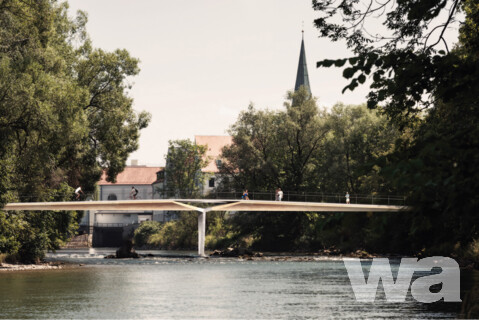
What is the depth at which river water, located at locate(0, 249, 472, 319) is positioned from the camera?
2022 centimetres

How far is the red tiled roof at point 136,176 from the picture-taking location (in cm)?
13211

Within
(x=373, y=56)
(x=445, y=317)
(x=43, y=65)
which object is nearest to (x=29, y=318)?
(x=445, y=317)

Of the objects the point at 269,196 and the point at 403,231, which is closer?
the point at 403,231

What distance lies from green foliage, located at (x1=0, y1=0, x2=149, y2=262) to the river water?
556 centimetres

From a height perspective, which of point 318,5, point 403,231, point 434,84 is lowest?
point 403,231

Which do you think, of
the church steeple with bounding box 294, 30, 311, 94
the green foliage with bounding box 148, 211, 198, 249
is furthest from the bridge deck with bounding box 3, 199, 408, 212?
the church steeple with bounding box 294, 30, 311, 94

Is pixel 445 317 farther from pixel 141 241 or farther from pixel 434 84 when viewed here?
pixel 141 241

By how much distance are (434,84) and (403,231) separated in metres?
1.97

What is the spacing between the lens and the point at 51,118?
31.2 meters

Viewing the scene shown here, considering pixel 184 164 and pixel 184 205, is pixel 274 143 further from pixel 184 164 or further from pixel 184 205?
pixel 184 164

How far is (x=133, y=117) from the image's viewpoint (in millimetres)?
48688

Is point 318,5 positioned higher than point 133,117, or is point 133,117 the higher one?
point 133,117

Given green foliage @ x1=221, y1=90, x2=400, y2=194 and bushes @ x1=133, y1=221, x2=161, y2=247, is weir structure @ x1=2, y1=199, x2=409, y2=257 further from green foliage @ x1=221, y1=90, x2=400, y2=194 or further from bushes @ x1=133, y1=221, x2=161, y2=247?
bushes @ x1=133, y1=221, x2=161, y2=247

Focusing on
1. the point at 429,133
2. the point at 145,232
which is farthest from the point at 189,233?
the point at 429,133
